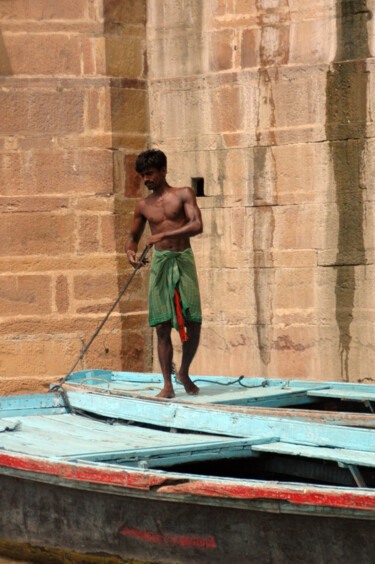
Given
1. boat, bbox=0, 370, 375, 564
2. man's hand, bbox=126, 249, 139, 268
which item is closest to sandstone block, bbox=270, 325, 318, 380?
boat, bbox=0, 370, 375, 564

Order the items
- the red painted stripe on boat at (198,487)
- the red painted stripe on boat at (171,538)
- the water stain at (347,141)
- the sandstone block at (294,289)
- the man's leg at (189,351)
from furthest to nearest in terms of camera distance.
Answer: the sandstone block at (294,289) < the water stain at (347,141) < the man's leg at (189,351) < the red painted stripe on boat at (171,538) < the red painted stripe on boat at (198,487)

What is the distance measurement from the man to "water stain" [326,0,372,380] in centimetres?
191

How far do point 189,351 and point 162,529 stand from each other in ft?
6.68

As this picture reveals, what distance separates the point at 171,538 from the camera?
4.86 metres

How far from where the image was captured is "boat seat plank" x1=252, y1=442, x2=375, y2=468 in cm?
486

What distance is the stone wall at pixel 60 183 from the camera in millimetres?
8500

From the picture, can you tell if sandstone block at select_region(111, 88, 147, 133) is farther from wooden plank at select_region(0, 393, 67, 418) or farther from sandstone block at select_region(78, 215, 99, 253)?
wooden plank at select_region(0, 393, 67, 418)

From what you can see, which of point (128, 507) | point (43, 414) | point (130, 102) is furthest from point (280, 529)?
point (130, 102)

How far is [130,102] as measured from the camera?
881 centimetres

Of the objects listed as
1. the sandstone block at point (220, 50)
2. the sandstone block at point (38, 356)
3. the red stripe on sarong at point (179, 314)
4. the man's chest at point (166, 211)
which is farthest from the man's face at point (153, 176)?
the sandstone block at point (38, 356)

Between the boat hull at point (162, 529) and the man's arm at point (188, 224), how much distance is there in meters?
1.93

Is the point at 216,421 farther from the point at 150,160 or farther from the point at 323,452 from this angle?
the point at 150,160

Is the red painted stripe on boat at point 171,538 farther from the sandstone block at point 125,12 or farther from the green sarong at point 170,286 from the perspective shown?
the sandstone block at point 125,12

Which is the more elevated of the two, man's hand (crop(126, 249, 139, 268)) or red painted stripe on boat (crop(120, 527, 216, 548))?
man's hand (crop(126, 249, 139, 268))
